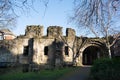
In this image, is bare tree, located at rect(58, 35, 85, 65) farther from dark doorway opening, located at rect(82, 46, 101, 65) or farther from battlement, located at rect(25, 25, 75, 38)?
dark doorway opening, located at rect(82, 46, 101, 65)

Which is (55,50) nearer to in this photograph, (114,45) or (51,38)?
(51,38)

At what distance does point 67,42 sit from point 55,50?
2.29m

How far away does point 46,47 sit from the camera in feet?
123

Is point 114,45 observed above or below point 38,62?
above

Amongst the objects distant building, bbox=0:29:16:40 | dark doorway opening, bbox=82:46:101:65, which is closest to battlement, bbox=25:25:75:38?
dark doorway opening, bbox=82:46:101:65

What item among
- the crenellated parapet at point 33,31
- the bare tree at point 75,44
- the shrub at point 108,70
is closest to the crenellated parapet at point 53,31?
the bare tree at point 75,44

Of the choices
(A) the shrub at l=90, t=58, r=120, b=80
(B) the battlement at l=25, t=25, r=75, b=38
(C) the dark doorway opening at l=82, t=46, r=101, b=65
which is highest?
(B) the battlement at l=25, t=25, r=75, b=38

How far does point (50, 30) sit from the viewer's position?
37.8m

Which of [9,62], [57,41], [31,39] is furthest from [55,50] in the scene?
[9,62]

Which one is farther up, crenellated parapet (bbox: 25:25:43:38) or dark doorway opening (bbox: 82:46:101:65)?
crenellated parapet (bbox: 25:25:43:38)

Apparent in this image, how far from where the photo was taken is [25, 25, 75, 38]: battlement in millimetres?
37375

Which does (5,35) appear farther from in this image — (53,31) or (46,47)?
(53,31)

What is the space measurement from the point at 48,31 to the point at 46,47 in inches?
103

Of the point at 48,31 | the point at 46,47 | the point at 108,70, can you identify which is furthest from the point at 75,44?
the point at 108,70
